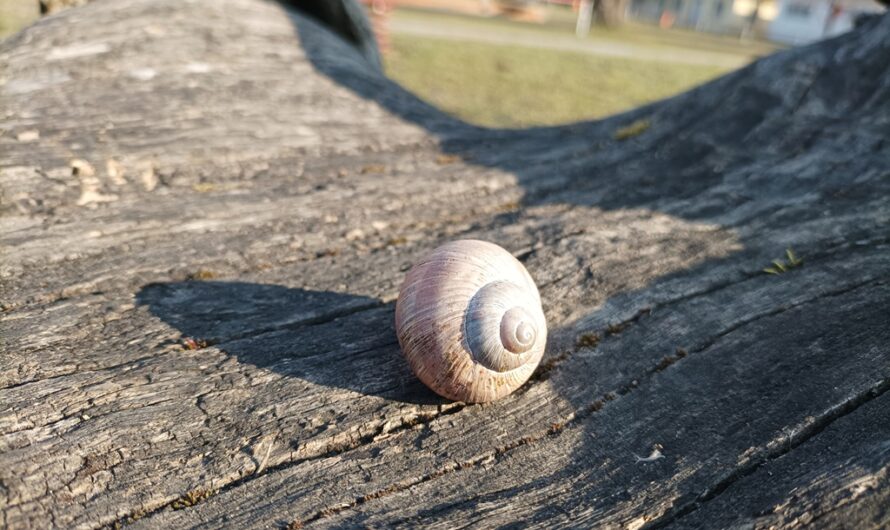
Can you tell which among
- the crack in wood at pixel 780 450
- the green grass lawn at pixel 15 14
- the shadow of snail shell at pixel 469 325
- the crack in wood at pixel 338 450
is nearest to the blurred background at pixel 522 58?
the green grass lawn at pixel 15 14

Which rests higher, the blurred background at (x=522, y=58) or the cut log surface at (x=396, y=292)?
the cut log surface at (x=396, y=292)

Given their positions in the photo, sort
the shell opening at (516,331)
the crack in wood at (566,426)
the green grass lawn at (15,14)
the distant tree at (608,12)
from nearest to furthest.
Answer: the crack in wood at (566,426) → the shell opening at (516,331) → the green grass lawn at (15,14) → the distant tree at (608,12)

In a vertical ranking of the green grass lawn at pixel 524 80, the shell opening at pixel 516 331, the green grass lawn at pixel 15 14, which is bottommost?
the green grass lawn at pixel 524 80

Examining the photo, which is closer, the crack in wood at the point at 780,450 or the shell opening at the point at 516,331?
the crack in wood at the point at 780,450

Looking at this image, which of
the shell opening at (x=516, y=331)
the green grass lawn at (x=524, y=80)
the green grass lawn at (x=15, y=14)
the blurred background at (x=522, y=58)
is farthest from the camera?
the green grass lawn at (x=15, y=14)

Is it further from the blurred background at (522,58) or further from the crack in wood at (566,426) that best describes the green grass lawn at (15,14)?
the crack in wood at (566,426)

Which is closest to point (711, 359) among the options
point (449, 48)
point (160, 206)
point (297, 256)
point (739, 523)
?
point (739, 523)


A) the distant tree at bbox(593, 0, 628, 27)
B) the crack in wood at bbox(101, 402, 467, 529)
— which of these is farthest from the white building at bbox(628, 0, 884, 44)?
the crack in wood at bbox(101, 402, 467, 529)
